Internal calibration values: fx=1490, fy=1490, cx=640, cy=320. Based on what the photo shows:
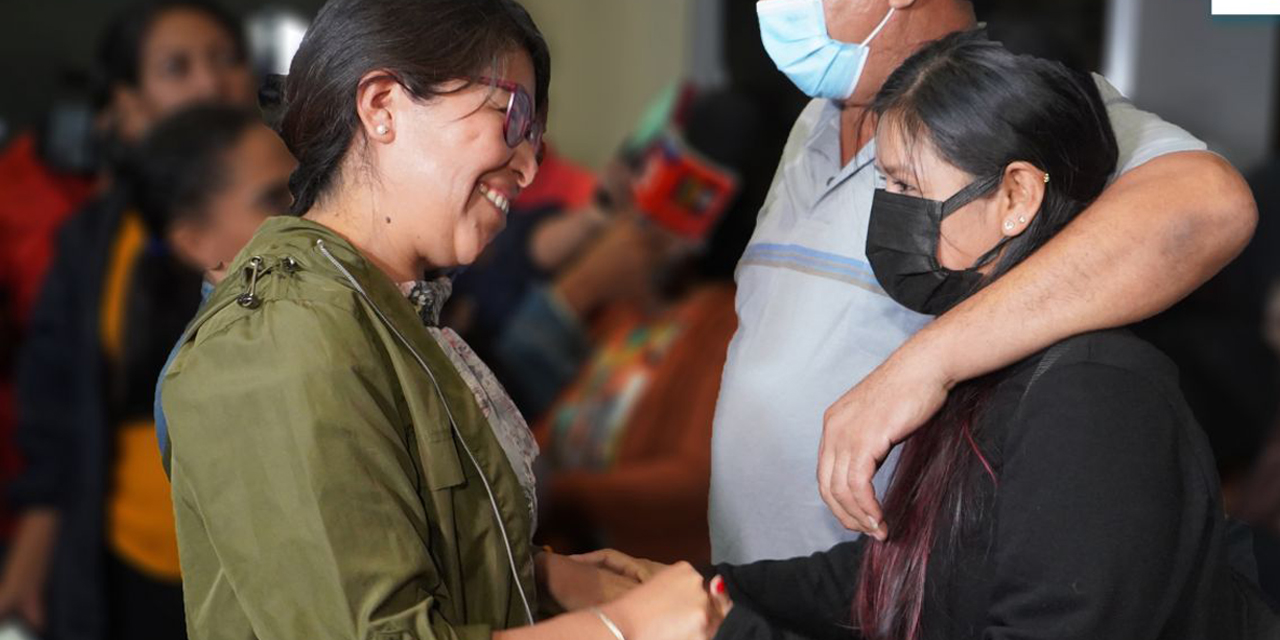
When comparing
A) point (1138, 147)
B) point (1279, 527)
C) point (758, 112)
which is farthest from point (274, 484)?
point (1279, 527)

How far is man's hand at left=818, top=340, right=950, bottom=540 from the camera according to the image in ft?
4.12

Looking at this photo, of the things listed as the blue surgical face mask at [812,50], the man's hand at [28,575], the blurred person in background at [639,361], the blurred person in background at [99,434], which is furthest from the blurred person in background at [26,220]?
the blue surgical face mask at [812,50]

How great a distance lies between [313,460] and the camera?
3.71 feet

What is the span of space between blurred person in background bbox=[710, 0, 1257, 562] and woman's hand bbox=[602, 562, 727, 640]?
0.14 meters

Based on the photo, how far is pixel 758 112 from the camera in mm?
2980

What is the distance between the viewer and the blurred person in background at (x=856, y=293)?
124 centimetres

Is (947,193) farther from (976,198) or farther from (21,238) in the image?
(21,238)

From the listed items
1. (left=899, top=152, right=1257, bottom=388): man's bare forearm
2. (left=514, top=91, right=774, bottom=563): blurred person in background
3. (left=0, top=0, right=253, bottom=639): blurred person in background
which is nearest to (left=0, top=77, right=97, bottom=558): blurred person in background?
(left=0, top=0, right=253, bottom=639): blurred person in background

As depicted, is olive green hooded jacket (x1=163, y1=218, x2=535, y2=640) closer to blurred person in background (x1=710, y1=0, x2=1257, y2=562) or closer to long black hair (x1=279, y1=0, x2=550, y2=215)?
long black hair (x1=279, y1=0, x2=550, y2=215)

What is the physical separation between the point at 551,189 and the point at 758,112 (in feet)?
3.86

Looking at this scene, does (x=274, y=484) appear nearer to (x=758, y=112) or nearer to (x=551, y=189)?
(x=758, y=112)

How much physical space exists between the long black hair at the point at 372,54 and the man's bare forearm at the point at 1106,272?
455 millimetres

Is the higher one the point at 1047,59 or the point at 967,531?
the point at 1047,59

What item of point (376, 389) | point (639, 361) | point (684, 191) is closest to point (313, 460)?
point (376, 389)
